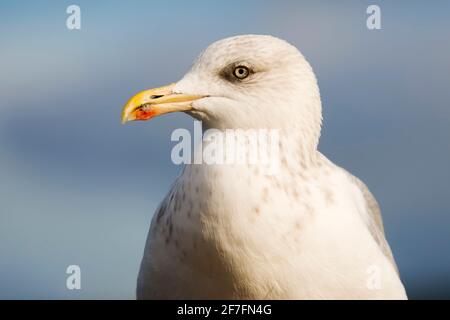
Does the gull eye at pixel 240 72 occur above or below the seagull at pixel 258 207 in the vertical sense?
above

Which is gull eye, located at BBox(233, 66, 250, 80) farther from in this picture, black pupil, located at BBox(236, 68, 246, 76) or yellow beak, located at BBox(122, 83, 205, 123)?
yellow beak, located at BBox(122, 83, 205, 123)

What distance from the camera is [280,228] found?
15.6 ft

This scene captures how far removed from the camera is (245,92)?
16.3 ft

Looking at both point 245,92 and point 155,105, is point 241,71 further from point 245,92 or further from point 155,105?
point 155,105

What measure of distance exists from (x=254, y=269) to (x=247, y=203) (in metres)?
0.32

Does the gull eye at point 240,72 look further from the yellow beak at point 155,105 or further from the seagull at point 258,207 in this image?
the yellow beak at point 155,105

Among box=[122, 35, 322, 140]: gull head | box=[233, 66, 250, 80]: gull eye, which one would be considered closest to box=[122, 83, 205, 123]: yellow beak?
box=[122, 35, 322, 140]: gull head

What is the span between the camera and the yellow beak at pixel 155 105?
4.93 m

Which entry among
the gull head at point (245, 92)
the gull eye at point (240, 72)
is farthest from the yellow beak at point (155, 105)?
the gull eye at point (240, 72)

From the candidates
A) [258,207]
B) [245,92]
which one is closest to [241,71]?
[245,92]

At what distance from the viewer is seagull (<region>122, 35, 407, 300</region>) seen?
4773 mm

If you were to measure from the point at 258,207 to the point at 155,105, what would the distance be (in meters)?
0.73
